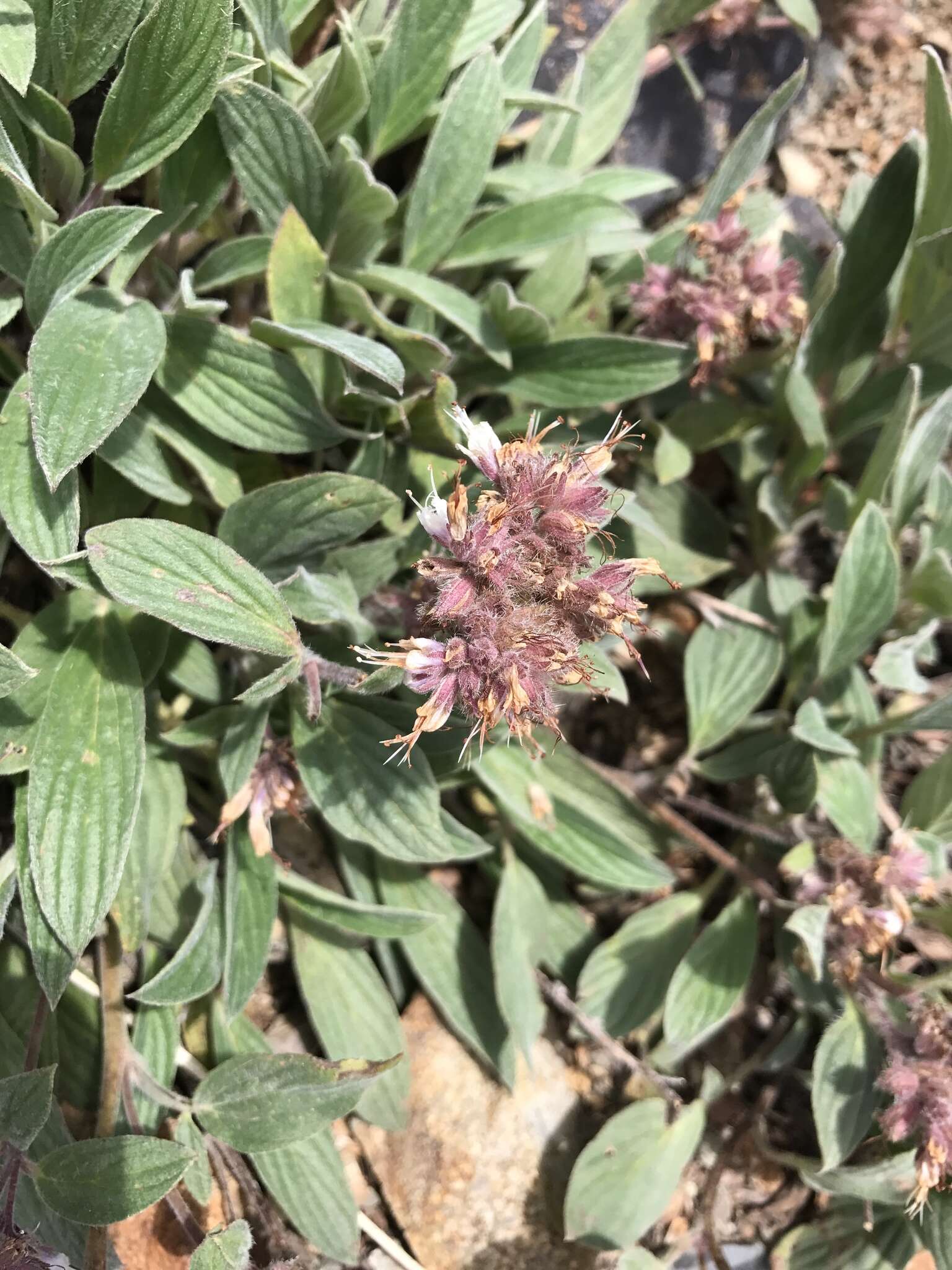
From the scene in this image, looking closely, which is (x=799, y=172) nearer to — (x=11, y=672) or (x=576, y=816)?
(x=576, y=816)

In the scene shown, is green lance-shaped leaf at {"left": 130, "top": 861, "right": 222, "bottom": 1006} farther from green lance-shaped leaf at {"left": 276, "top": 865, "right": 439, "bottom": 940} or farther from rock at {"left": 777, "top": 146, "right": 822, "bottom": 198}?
rock at {"left": 777, "top": 146, "right": 822, "bottom": 198}

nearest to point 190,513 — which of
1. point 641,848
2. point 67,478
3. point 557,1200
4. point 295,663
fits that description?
point 67,478

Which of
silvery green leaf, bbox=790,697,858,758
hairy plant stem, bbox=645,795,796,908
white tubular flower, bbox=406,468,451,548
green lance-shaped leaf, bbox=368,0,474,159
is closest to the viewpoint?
white tubular flower, bbox=406,468,451,548

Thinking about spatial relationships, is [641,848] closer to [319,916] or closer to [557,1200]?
[319,916]

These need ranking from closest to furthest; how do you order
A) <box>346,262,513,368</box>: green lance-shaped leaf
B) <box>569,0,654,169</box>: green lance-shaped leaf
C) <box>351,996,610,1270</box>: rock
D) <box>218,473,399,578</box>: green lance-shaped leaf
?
<box>218,473,399,578</box>: green lance-shaped leaf → <box>346,262,513,368</box>: green lance-shaped leaf → <box>351,996,610,1270</box>: rock → <box>569,0,654,169</box>: green lance-shaped leaf

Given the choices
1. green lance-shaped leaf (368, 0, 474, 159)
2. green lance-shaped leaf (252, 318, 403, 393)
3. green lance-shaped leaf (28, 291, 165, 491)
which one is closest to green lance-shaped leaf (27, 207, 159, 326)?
green lance-shaped leaf (28, 291, 165, 491)

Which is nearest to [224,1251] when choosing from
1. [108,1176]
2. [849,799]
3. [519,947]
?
[108,1176]
